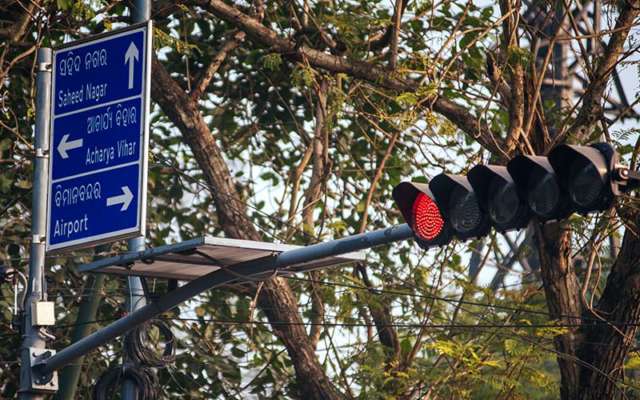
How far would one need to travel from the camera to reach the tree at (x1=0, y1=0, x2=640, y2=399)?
34.6 ft

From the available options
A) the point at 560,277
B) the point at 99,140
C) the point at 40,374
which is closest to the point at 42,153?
the point at 99,140

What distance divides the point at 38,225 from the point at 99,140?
1.07m

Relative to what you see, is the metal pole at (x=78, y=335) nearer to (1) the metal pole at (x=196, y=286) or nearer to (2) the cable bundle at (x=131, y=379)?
(2) the cable bundle at (x=131, y=379)

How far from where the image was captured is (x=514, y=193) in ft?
A: 19.8

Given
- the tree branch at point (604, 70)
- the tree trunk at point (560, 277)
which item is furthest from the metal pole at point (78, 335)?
the tree branch at point (604, 70)

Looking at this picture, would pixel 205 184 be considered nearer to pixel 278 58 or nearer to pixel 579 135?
pixel 278 58

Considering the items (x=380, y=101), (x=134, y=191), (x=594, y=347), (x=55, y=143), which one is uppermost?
(x=380, y=101)

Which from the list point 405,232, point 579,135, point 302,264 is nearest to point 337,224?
point 579,135

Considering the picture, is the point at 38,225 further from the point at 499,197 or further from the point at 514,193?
the point at 514,193

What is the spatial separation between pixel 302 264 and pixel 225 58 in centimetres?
575

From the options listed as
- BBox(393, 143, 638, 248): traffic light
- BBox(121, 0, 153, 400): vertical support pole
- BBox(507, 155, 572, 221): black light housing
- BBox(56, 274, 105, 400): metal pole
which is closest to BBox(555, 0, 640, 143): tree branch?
BBox(121, 0, 153, 400): vertical support pole

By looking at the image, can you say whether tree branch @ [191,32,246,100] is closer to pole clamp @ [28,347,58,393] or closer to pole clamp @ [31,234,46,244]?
pole clamp @ [31,234,46,244]

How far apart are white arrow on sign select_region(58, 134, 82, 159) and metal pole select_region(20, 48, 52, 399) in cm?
34

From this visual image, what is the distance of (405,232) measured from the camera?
22.1 ft
